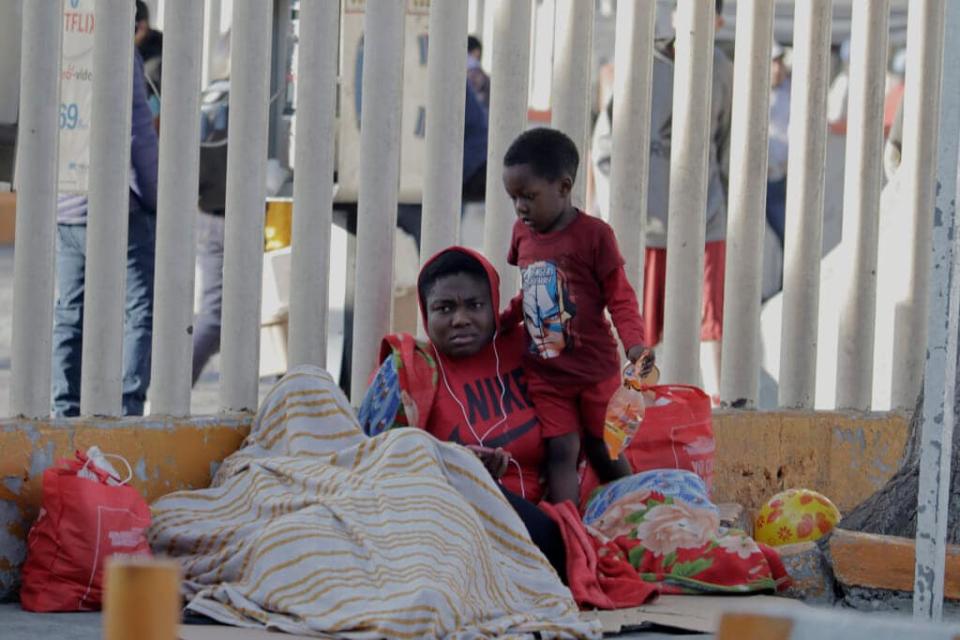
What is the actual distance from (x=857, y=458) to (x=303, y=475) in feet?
7.61

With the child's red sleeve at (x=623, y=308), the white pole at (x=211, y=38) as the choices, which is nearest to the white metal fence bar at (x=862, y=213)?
the child's red sleeve at (x=623, y=308)

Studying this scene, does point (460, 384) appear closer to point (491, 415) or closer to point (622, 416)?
point (491, 415)

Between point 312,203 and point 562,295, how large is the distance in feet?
2.57

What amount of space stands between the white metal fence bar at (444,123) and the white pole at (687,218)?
90cm

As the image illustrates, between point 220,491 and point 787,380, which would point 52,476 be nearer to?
point 220,491

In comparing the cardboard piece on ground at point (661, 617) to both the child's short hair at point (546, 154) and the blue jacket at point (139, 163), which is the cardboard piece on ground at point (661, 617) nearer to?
the child's short hair at point (546, 154)

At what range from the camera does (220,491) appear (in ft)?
15.5

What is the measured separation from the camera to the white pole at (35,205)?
4.73 meters

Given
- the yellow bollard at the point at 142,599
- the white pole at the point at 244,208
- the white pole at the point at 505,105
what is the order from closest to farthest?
the yellow bollard at the point at 142,599, the white pole at the point at 244,208, the white pole at the point at 505,105

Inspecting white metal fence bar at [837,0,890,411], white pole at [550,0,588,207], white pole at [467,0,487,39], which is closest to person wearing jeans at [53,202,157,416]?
white pole at [550,0,588,207]

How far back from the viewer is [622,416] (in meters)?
5.04

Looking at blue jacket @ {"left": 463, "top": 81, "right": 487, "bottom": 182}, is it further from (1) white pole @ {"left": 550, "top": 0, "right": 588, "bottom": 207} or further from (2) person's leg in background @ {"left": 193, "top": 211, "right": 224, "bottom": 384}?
(1) white pole @ {"left": 550, "top": 0, "right": 588, "bottom": 207}

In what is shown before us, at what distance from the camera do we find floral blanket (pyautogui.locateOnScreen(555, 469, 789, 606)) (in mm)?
4730

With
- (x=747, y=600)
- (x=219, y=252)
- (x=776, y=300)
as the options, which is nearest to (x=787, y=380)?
(x=747, y=600)
